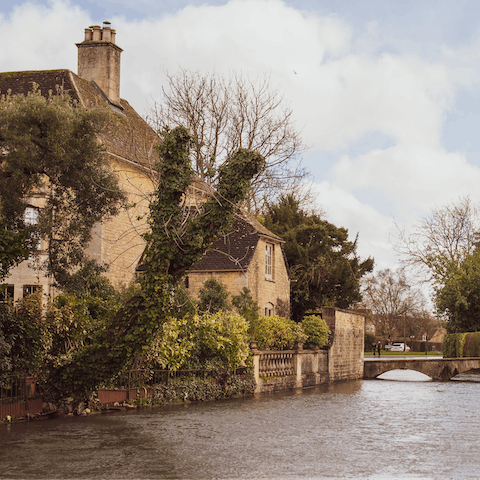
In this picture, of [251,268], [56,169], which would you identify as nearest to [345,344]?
[251,268]

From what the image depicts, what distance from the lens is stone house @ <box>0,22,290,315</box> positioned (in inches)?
1069

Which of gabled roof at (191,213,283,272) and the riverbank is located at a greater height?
gabled roof at (191,213,283,272)

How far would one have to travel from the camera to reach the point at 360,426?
16.3m

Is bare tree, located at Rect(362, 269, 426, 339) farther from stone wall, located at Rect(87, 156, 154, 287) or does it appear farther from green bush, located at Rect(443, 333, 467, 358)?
stone wall, located at Rect(87, 156, 154, 287)

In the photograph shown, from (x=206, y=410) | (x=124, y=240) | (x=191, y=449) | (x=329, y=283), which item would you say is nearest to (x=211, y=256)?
(x=124, y=240)

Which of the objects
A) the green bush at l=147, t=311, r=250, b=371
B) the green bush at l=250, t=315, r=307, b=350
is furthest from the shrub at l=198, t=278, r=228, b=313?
the green bush at l=250, t=315, r=307, b=350

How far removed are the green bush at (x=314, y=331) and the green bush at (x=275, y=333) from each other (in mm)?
1397

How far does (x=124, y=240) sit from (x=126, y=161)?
3.44 m

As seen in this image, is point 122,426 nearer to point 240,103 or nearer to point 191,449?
point 191,449

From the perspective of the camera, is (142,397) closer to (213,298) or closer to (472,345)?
(213,298)

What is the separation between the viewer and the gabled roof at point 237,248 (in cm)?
2895

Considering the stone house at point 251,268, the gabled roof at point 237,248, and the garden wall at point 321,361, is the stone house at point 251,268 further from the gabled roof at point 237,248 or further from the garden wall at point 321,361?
the garden wall at point 321,361

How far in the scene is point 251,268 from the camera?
95.8 ft

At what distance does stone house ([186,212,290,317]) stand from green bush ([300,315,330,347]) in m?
1.99
